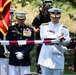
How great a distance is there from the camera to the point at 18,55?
363 inches

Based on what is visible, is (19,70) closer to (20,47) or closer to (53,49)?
(20,47)

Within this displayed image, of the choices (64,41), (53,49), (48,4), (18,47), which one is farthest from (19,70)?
(48,4)

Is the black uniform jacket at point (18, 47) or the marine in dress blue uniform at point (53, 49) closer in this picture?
the marine in dress blue uniform at point (53, 49)

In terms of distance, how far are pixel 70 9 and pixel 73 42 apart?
6597mm

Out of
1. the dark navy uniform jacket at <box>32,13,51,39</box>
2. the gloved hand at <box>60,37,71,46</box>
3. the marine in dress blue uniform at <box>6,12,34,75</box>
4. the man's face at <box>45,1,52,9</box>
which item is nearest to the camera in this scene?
the gloved hand at <box>60,37,71,46</box>

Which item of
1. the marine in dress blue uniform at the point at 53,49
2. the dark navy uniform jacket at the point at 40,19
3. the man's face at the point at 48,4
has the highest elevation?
the man's face at the point at 48,4

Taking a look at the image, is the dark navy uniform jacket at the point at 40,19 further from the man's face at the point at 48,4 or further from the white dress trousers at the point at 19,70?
the white dress trousers at the point at 19,70

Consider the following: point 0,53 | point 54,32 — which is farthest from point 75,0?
point 54,32

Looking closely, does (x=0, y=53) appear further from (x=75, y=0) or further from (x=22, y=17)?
(x=75, y=0)

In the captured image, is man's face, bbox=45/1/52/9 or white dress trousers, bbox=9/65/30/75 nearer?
white dress trousers, bbox=9/65/30/75

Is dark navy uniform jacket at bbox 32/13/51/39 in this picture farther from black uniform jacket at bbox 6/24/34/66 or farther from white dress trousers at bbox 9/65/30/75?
white dress trousers at bbox 9/65/30/75

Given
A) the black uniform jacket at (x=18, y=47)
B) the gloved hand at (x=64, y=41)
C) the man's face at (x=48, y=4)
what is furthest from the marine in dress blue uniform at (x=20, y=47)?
the man's face at (x=48, y=4)

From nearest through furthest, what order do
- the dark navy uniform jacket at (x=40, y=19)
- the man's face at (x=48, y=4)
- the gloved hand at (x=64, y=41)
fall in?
1. the gloved hand at (x=64, y=41)
2. the man's face at (x=48, y=4)
3. the dark navy uniform jacket at (x=40, y=19)

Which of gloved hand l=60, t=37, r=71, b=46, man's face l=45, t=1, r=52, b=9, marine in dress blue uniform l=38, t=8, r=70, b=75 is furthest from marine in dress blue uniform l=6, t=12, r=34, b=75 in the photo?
man's face l=45, t=1, r=52, b=9
